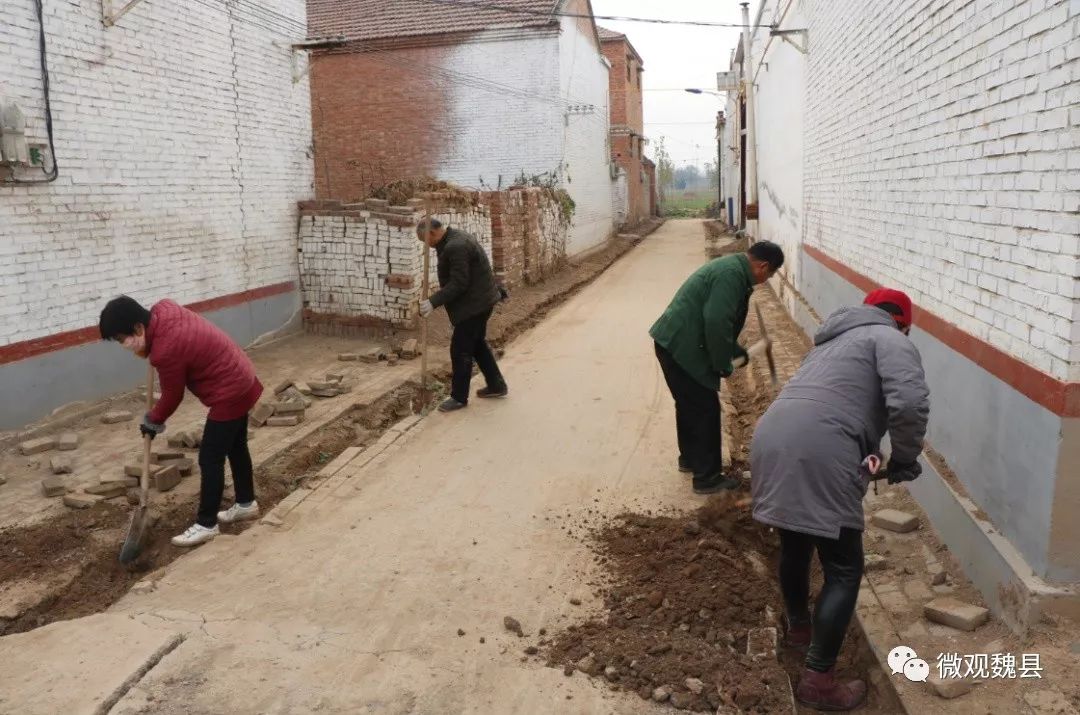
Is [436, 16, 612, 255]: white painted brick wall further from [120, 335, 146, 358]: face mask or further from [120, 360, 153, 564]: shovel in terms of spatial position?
[120, 335, 146, 358]: face mask

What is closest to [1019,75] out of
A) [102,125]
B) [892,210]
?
[892,210]

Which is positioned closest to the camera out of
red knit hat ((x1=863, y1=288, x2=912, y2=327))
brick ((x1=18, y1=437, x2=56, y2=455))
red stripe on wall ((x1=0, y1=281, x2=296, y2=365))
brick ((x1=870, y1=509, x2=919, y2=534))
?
red knit hat ((x1=863, y1=288, x2=912, y2=327))

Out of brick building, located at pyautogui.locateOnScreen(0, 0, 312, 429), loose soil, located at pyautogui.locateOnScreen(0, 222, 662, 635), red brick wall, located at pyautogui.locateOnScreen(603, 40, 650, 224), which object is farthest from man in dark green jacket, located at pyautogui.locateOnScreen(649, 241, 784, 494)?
red brick wall, located at pyautogui.locateOnScreen(603, 40, 650, 224)

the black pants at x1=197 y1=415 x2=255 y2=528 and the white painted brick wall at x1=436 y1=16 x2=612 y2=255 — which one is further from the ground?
the white painted brick wall at x1=436 y1=16 x2=612 y2=255

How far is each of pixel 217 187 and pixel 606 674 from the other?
326 inches

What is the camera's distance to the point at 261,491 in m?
6.11

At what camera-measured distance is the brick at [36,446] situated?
6.55 m

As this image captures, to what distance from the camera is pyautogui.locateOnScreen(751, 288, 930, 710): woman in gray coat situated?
3.31m

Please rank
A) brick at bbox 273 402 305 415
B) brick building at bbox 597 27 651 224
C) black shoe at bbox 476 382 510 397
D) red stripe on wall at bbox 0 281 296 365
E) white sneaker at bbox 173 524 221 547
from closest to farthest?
white sneaker at bbox 173 524 221 547 → red stripe on wall at bbox 0 281 296 365 → brick at bbox 273 402 305 415 → black shoe at bbox 476 382 510 397 → brick building at bbox 597 27 651 224

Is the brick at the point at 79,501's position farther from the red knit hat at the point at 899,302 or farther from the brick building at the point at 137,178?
the red knit hat at the point at 899,302

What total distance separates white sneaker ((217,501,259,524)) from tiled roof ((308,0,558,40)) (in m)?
16.2

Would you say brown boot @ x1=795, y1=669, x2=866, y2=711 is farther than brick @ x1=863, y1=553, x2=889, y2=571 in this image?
No

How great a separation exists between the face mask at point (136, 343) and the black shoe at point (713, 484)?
142 inches

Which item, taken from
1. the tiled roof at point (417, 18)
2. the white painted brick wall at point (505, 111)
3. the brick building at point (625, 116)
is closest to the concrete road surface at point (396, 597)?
the white painted brick wall at point (505, 111)
